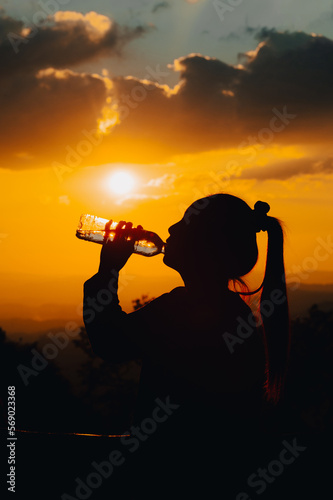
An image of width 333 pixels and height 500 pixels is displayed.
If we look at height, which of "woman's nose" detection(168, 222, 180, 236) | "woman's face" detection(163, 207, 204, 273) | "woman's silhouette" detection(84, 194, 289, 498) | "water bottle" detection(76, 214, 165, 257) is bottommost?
"woman's silhouette" detection(84, 194, 289, 498)

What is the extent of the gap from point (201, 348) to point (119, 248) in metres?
0.62

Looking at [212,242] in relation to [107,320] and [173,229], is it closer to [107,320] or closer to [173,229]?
[173,229]

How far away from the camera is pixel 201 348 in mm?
2275

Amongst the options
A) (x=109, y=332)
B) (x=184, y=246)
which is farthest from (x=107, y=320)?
(x=184, y=246)

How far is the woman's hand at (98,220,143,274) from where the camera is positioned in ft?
8.21

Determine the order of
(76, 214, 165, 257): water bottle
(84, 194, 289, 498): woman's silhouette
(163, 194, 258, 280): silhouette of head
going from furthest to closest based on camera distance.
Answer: (76, 214, 165, 257): water bottle → (163, 194, 258, 280): silhouette of head → (84, 194, 289, 498): woman's silhouette

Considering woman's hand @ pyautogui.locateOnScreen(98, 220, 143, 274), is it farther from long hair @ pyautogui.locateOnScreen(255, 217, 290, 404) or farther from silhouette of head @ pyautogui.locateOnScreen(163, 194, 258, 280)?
long hair @ pyautogui.locateOnScreen(255, 217, 290, 404)

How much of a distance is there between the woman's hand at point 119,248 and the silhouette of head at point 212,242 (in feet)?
0.63

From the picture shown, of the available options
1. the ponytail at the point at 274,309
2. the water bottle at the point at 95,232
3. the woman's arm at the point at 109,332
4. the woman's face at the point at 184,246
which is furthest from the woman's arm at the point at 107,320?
the water bottle at the point at 95,232

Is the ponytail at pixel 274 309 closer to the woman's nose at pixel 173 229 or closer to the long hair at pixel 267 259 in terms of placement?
the long hair at pixel 267 259

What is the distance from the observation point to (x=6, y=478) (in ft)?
7.53

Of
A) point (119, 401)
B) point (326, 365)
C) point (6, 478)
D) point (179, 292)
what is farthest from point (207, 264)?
point (119, 401)

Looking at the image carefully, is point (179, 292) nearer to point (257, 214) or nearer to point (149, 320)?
point (149, 320)

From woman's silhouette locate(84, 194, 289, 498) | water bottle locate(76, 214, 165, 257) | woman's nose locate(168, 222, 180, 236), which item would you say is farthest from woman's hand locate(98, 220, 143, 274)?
water bottle locate(76, 214, 165, 257)
